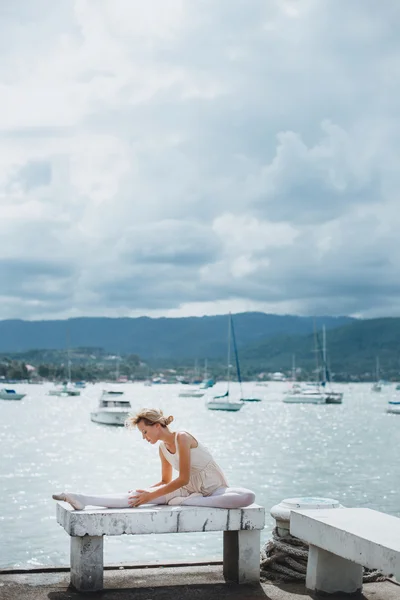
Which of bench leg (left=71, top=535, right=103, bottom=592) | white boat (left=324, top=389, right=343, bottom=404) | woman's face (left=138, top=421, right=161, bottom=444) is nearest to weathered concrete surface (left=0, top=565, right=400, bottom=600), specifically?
bench leg (left=71, top=535, right=103, bottom=592)

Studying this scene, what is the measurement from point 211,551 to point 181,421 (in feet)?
284

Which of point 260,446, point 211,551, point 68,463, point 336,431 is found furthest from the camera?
point 336,431

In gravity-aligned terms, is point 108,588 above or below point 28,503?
above

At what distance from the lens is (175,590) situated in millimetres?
8008

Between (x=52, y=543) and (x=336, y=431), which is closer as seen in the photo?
(x=52, y=543)

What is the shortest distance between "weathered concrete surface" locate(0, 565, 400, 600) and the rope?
17 centimetres

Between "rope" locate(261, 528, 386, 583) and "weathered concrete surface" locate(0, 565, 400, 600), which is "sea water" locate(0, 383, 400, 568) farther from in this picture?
"weathered concrete surface" locate(0, 565, 400, 600)

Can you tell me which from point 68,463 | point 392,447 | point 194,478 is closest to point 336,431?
point 392,447

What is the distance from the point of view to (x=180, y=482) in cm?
812

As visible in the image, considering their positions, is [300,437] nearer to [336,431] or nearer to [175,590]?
[336,431]

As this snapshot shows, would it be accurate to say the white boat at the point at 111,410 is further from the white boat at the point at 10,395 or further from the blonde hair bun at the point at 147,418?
the blonde hair bun at the point at 147,418

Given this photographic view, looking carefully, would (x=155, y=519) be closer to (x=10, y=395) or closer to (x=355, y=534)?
(x=355, y=534)

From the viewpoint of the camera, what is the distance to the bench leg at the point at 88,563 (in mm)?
7793

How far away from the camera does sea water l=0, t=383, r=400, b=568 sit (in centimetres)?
2402
